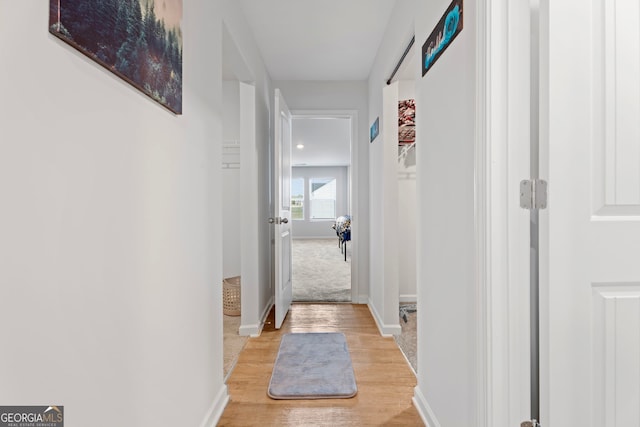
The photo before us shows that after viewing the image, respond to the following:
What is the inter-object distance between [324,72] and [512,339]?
322 centimetres

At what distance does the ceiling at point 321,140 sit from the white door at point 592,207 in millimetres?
3398

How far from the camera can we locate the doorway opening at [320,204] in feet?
14.8

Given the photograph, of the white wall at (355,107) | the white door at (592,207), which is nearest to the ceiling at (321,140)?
the white wall at (355,107)

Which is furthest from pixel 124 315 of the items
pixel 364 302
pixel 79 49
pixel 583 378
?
pixel 364 302

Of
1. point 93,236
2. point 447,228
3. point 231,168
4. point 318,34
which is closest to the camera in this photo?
point 93,236

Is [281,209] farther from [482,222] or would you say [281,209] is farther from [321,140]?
[321,140]

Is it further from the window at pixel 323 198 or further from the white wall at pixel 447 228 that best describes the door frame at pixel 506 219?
the window at pixel 323 198

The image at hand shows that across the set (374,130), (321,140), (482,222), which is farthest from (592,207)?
(321,140)

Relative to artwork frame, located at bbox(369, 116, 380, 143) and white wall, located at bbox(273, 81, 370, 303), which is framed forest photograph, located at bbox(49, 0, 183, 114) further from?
white wall, located at bbox(273, 81, 370, 303)

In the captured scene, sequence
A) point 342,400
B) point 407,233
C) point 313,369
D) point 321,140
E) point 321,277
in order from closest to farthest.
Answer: point 342,400 < point 313,369 < point 407,233 < point 321,277 < point 321,140

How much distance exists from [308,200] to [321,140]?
4.41 metres

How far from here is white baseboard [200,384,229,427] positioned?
1.62 m

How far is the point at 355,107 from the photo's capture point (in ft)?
12.6

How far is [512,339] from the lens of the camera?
109cm
